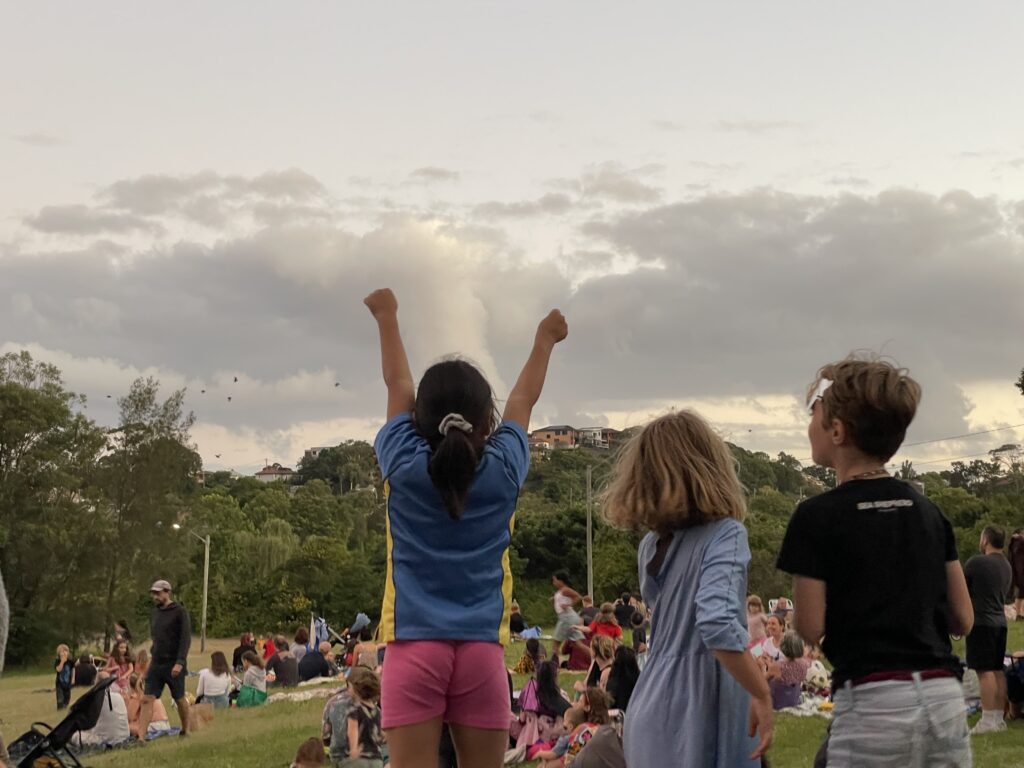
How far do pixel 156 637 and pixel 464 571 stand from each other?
36.6ft

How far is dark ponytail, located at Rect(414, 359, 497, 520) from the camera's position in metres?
3.69

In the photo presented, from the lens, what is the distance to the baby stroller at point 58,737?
11.1 metres

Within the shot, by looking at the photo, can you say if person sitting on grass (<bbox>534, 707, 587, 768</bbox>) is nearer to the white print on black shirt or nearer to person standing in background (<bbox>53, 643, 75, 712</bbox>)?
the white print on black shirt

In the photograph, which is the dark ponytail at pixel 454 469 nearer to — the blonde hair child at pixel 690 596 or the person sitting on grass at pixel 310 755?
the blonde hair child at pixel 690 596

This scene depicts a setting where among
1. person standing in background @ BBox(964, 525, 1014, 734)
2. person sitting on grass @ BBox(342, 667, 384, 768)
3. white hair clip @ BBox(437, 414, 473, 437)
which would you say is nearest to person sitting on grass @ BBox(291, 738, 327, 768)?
person sitting on grass @ BBox(342, 667, 384, 768)

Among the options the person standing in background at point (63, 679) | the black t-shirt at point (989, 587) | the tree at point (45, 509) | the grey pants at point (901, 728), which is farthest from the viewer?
the tree at point (45, 509)

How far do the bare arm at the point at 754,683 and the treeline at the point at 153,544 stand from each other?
36.9 metres

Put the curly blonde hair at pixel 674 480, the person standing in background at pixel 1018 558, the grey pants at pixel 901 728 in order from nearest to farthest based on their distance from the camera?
the grey pants at pixel 901 728
the curly blonde hair at pixel 674 480
the person standing in background at pixel 1018 558

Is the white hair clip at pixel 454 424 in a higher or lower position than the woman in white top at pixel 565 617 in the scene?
higher

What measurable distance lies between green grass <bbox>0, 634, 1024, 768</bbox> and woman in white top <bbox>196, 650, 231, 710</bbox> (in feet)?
2.09

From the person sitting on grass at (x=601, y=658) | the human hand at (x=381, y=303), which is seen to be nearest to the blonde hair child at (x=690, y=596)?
the human hand at (x=381, y=303)

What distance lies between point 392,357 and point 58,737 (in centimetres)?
905

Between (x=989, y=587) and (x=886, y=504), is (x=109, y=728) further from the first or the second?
(x=886, y=504)

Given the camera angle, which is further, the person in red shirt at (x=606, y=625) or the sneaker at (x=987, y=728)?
the person in red shirt at (x=606, y=625)
